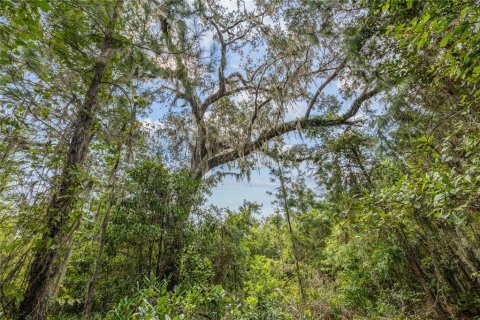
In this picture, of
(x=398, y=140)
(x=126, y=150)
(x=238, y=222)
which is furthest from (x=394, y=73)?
(x=238, y=222)

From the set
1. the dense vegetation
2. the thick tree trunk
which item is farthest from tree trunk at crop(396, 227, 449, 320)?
the thick tree trunk

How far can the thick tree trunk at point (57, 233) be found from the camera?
6.86 ft

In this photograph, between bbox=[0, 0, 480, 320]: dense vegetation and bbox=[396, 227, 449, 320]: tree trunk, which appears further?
bbox=[396, 227, 449, 320]: tree trunk

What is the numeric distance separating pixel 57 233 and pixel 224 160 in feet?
16.2

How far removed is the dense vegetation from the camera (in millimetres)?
1883

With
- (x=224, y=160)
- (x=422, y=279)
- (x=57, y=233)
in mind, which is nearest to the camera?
(x=57, y=233)

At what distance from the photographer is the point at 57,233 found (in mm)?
2244

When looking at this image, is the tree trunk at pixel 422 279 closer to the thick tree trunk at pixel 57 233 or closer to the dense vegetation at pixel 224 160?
the dense vegetation at pixel 224 160

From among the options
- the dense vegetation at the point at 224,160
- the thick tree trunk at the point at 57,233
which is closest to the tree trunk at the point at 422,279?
the dense vegetation at the point at 224,160

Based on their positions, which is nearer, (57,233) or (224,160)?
(57,233)

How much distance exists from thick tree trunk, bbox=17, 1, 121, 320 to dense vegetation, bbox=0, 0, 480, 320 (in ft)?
0.05

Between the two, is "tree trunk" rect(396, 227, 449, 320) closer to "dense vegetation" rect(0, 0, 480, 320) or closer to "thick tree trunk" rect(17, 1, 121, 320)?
"dense vegetation" rect(0, 0, 480, 320)

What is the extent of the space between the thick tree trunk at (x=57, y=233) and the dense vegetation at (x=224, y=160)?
0.05 ft

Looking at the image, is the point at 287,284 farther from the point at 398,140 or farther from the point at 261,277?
the point at 398,140
